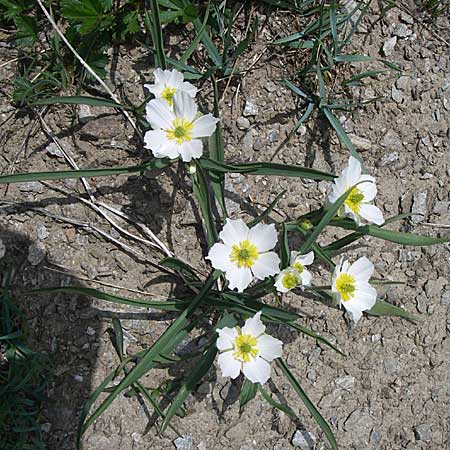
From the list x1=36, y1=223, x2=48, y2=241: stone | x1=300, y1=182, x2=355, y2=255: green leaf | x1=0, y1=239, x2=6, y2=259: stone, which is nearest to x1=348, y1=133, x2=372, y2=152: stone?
x1=300, y1=182, x2=355, y2=255: green leaf

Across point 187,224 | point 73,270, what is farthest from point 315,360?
point 73,270

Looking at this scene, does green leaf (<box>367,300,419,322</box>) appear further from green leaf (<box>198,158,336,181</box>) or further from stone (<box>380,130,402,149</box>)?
stone (<box>380,130,402,149</box>)

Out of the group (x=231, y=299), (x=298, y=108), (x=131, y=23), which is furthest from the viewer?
(x=298, y=108)

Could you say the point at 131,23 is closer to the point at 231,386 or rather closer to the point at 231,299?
the point at 231,299

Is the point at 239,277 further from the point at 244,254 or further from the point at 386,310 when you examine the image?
the point at 386,310

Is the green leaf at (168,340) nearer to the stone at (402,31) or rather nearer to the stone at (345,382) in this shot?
the stone at (345,382)
